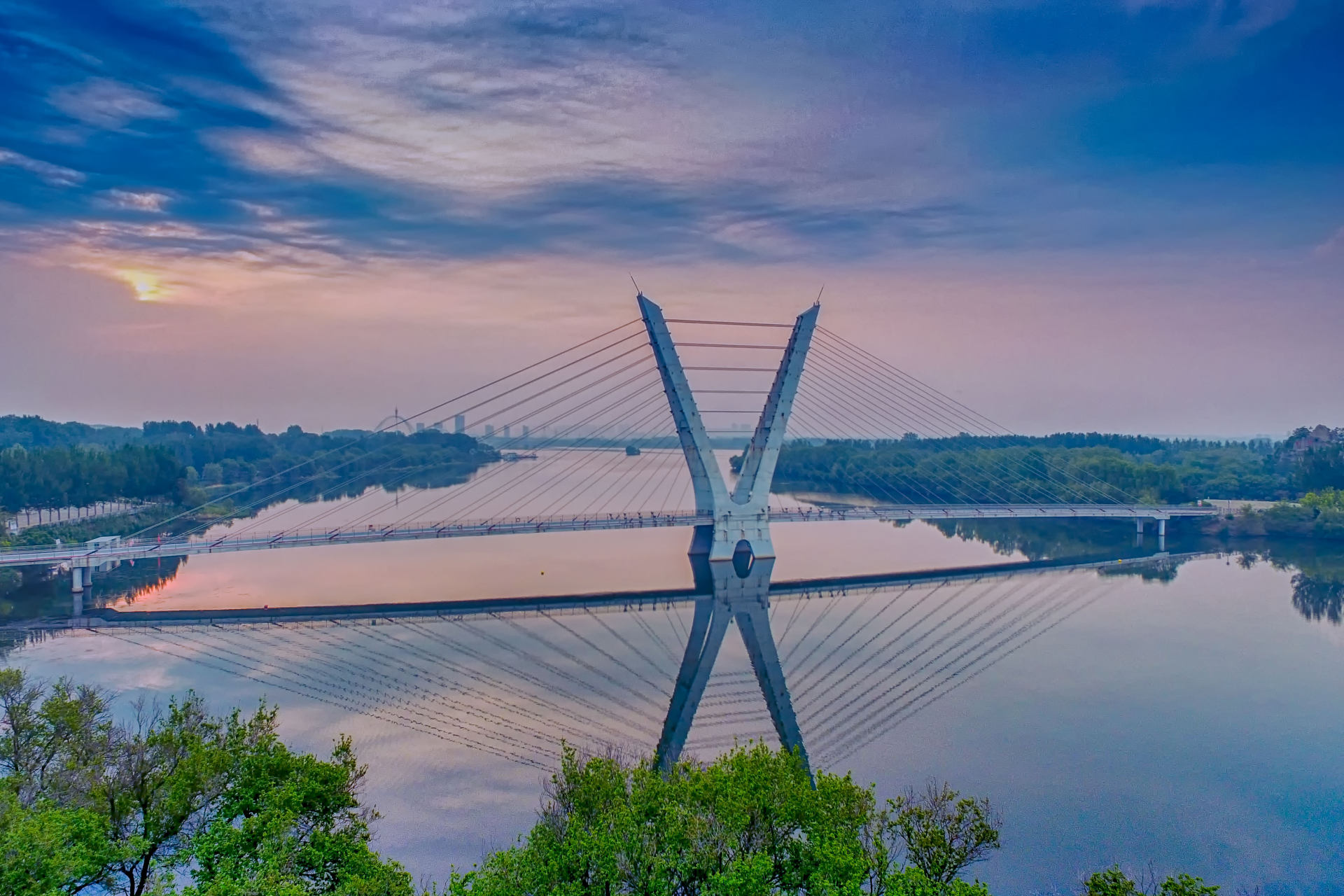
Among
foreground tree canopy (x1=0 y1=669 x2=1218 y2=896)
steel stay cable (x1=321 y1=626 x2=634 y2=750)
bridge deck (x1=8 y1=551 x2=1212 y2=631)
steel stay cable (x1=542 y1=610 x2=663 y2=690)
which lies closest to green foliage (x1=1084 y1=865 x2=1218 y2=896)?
foreground tree canopy (x1=0 y1=669 x2=1218 y2=896)

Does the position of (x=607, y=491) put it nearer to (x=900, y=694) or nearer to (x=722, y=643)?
(x=722, y=643)

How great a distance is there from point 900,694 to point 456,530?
43.9ft

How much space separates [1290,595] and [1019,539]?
11844mm

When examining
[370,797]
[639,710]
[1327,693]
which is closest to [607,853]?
[370,797]

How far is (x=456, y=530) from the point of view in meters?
22.8

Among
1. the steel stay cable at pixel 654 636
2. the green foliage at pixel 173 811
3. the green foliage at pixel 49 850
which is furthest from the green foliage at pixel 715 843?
the steel stay cable at pixel 654 636

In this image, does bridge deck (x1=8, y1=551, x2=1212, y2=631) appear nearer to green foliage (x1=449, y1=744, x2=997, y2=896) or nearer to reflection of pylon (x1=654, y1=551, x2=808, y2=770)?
reflection of pylon (x1=654, y1=551, x2=808, y2=770)

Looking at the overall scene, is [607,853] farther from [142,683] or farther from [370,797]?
[142,683]

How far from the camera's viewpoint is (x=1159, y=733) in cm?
1182

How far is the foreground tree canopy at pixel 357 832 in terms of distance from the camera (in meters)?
5.86

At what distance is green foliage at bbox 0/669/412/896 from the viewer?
5.81 meters

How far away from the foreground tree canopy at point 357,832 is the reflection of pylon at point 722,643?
11.2ft

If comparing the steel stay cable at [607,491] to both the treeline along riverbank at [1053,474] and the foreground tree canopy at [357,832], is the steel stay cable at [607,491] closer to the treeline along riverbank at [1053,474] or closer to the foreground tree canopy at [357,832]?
the treeline along riverbank at [1053,474]

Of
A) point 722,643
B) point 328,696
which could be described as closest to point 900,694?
point 722,643
